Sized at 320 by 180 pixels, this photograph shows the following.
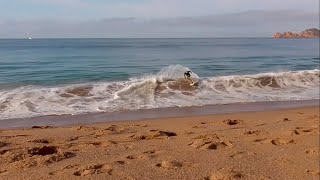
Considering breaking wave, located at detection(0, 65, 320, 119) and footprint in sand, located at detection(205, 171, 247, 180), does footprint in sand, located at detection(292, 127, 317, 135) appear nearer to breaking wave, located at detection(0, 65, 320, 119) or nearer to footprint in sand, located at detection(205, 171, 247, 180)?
footprint in sand, located at detection(205, 171, 247, 180)

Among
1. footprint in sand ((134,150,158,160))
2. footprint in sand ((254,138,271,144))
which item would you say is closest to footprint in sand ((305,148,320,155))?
footprint in sand ((254,138,271,144))

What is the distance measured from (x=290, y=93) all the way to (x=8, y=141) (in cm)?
1045

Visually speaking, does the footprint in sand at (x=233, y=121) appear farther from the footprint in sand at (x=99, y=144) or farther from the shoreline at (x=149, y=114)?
the footprint in sand at (x=99, y=144)

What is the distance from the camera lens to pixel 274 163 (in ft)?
16.9

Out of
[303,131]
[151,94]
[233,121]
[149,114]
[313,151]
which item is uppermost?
[313,151]

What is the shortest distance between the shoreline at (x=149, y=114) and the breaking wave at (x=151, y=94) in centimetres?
47

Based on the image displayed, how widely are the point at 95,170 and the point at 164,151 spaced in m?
1.18

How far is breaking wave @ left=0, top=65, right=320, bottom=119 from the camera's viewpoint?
34.3 ft

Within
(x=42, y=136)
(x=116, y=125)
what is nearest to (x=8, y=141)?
(x=42, y=136)

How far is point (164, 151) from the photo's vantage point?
18.3ft

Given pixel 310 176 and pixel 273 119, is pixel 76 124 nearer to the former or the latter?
pixel 273 119

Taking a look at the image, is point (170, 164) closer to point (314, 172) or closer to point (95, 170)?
point (95, 170)

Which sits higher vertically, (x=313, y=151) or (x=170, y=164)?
(x=170, y=164)

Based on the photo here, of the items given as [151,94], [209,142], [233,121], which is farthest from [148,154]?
[151,94]
